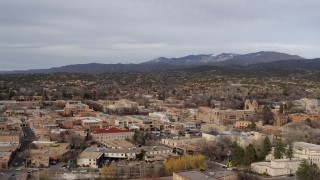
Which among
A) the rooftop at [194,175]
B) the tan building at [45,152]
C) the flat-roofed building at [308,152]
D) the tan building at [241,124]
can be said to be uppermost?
the rooftop at [194,175]

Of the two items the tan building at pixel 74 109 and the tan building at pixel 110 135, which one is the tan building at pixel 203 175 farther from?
the tan building at pixel 74 109

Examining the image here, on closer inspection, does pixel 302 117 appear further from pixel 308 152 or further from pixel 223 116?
pixel 308 152

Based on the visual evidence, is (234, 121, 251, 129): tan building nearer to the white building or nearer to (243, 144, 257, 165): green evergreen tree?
(243, 144, 257, 165): green evergreen tree

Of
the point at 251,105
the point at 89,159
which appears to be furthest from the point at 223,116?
the point at 89,159

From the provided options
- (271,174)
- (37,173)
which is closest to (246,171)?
(271,174)

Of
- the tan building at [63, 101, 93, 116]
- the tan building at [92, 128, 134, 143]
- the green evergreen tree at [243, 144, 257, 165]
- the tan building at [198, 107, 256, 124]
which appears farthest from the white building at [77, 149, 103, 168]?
the tan building at [63, 101, 93, 116]

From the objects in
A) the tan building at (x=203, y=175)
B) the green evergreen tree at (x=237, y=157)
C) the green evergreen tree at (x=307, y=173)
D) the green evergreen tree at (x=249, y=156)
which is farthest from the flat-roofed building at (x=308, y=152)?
the tan building at (x=203, y=175)

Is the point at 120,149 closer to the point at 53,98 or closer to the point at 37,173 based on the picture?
the point at 37,173

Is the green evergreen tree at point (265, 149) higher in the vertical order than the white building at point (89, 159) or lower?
→ higher
